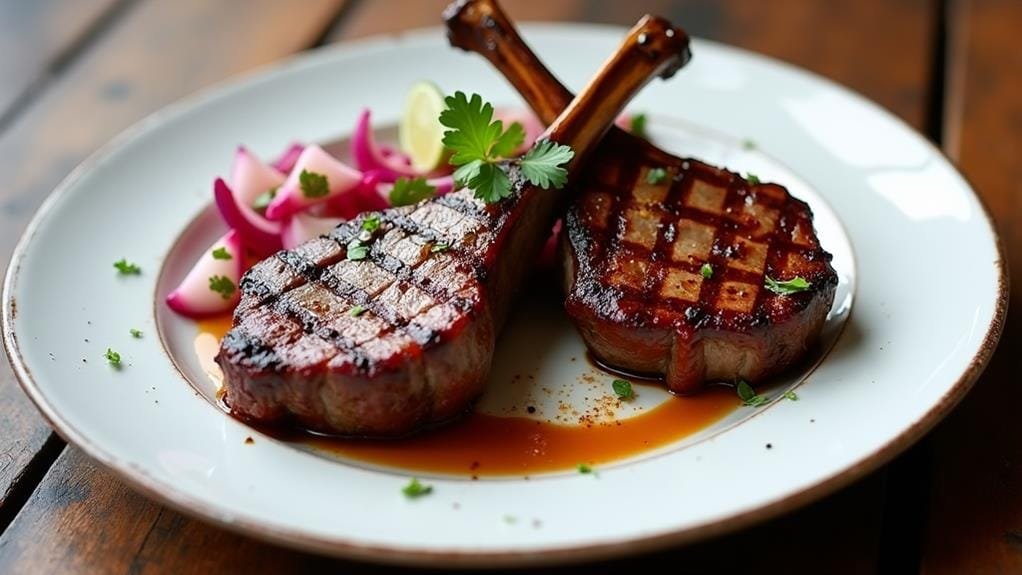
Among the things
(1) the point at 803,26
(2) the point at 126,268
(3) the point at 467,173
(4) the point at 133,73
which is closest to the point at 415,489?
(3) the point at 467,173

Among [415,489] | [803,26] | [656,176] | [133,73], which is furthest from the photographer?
[803,26]

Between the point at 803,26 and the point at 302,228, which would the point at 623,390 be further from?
the point at 803,26

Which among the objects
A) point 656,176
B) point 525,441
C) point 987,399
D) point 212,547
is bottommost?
point 212,547

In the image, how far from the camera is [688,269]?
2.98m

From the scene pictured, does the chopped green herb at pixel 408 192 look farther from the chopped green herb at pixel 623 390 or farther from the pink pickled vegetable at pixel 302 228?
the chopped green herb at pixel 623 390

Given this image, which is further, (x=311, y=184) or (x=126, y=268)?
(x=311, y=184)

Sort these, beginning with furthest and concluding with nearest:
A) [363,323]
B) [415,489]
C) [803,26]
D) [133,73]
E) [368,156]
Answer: [803,26] → [133,73] → [368,156] → [363,323] → [415,489]

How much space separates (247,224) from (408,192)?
536 mm

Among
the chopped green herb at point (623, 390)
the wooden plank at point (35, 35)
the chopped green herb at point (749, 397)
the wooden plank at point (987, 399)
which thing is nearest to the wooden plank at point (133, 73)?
the wooden plank at point (35, 35)

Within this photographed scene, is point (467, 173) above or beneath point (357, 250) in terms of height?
above

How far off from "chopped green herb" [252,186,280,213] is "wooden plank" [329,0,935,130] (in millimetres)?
1484

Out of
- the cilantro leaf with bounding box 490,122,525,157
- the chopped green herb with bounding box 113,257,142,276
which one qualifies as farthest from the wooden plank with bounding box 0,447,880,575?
the cilantro leaf with bounding box 490,122,525,157

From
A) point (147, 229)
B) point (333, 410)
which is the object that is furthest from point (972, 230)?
point (147, 229)

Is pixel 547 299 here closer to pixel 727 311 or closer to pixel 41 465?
pixel 727 311
